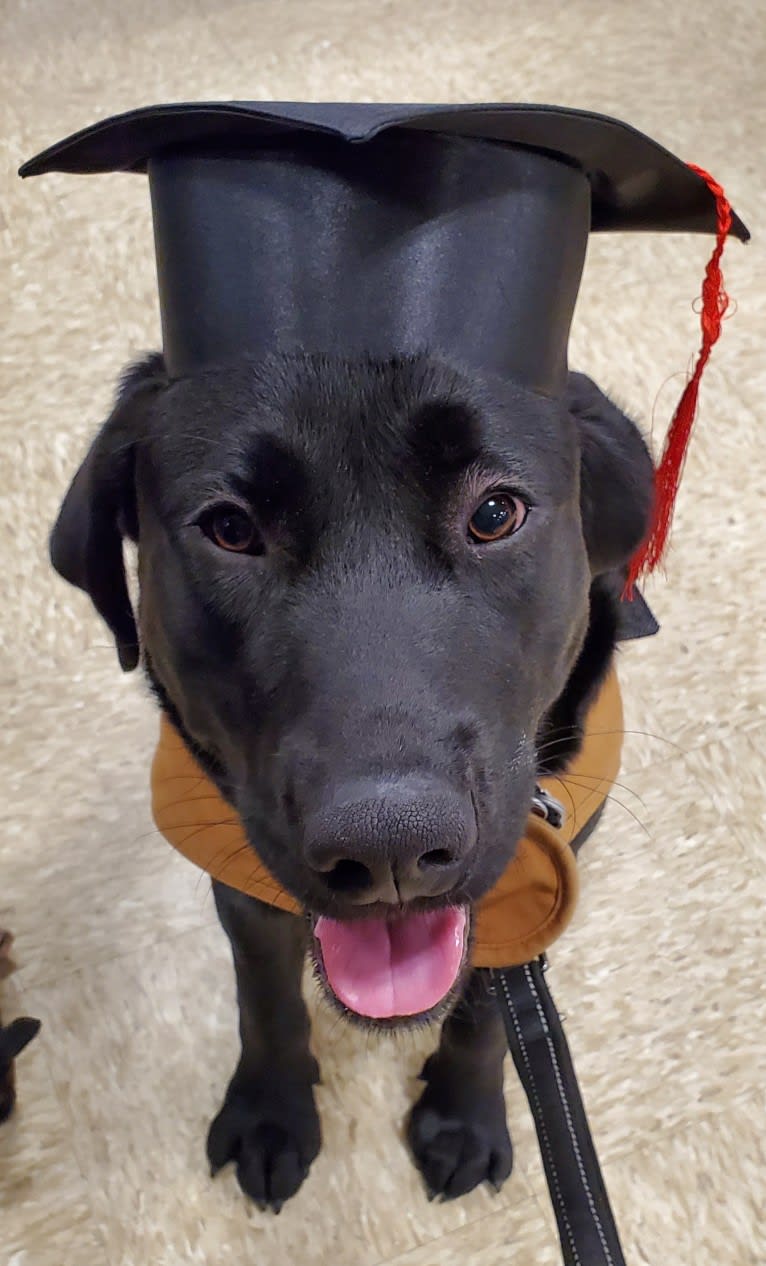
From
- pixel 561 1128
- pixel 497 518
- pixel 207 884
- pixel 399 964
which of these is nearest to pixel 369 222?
pixel 497 518

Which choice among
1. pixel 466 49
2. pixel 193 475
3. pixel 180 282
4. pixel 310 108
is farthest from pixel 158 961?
pixel 466 49

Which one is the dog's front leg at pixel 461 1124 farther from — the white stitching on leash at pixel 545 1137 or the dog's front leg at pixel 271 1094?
the white stitching on leash at pixel 545 1137

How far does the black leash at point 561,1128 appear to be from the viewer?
1.11 meters

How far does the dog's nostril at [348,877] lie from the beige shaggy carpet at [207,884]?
77cm

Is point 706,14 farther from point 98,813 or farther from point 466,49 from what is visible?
point 98,813

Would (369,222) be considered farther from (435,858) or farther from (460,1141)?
(460,1141)

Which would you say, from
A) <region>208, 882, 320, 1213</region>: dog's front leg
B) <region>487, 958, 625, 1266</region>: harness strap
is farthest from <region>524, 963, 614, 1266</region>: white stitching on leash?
<region>208, 882, 320, 1213</region>: dog's front leg

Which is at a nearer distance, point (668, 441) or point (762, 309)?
point (668, 441)

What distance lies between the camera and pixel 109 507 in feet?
3.74

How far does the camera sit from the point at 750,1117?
150 cm

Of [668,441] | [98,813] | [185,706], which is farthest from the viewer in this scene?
[98,813]

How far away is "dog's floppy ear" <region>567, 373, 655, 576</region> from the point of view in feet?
3.63

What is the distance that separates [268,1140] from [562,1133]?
1.52 ft

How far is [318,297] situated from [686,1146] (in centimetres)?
112
